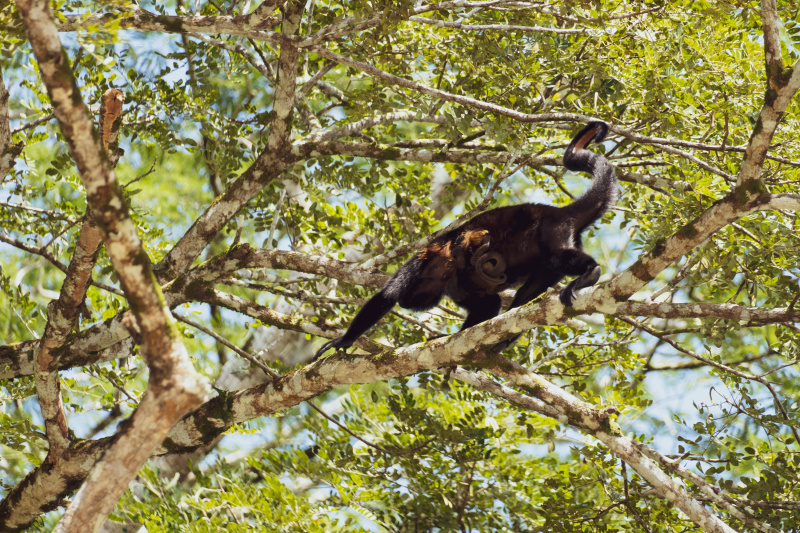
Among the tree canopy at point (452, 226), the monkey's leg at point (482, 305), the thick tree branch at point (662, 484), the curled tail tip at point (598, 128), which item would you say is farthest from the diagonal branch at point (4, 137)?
the thick tree branch at point (662, 484)

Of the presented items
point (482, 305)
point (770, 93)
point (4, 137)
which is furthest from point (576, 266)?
point (4, 137)

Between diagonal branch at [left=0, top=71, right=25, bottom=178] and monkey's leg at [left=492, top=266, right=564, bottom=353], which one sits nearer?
diagonal branch at [left=0, top=71, right=25, bottom=178]

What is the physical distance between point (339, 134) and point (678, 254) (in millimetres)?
2772

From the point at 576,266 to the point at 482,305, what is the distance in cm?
103

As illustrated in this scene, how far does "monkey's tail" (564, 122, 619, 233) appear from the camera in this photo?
172 inches

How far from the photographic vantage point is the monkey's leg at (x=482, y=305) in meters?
4.96

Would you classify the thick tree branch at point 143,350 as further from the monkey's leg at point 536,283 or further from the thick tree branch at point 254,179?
the monkey's leg at point 536,283

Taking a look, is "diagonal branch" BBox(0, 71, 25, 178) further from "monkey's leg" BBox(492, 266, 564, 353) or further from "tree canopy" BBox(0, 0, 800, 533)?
"monkey's leg" BBox(492, 266, 564, 353)

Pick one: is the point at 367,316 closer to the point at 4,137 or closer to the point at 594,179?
the point at 594,179

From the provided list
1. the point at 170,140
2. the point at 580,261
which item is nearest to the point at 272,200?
the point at 170,140

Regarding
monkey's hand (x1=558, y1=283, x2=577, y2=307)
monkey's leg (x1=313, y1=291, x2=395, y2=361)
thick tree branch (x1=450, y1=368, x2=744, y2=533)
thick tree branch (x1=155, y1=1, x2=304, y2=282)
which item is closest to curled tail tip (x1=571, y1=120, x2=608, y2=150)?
monkey's hand (x1=558, y1=283, x2=577, y2=307)

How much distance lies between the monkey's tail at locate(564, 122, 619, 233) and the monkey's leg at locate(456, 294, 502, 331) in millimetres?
875

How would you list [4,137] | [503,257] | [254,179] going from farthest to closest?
[254,179], [503,257], [4,137]

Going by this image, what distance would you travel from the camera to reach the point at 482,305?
497 centimetres
